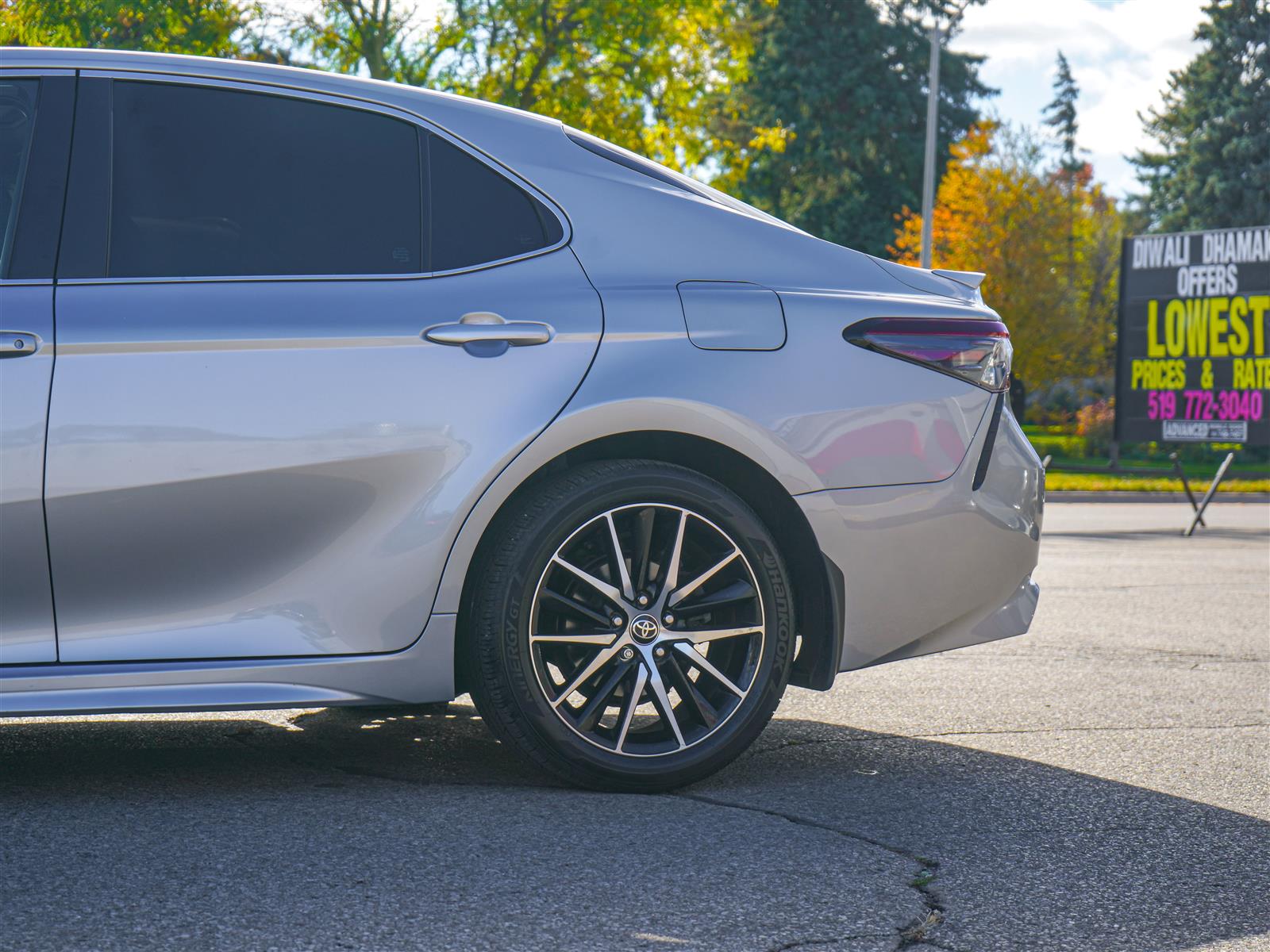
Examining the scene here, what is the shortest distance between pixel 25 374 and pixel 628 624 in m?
1.53

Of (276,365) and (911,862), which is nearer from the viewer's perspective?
(911,862)

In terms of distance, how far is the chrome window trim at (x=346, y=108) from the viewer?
11.9ft

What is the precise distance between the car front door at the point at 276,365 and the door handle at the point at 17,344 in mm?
67

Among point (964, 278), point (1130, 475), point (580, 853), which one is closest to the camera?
point (580, 853)

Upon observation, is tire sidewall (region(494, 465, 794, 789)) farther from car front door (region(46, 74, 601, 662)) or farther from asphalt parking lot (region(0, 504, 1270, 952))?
car front door (region(46, 74, 601, 662))

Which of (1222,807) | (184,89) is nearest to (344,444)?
(184,89)

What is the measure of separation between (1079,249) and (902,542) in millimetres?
41503

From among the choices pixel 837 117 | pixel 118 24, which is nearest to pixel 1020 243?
pixel 837 117

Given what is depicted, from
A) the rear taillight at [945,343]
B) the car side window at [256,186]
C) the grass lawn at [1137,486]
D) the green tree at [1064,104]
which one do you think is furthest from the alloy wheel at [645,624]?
the green tree at [1064,104]

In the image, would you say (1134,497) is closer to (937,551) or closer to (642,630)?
(937,551)

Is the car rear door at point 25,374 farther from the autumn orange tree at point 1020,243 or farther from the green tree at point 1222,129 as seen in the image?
the green tree at point 1222,129

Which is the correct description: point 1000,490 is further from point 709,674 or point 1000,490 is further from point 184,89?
point 184,89

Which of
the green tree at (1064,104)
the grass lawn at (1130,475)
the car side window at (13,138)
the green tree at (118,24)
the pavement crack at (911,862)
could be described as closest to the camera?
the pavement crack at (911,862)

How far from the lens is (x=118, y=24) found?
8727mm
